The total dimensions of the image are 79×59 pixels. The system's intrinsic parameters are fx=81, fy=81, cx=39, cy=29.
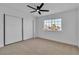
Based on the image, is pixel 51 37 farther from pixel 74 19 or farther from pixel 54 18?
pixel 74 19

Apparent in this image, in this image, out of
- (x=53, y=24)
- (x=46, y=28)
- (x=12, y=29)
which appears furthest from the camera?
(x=46, y=28)

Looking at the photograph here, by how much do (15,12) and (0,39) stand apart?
6.69ft

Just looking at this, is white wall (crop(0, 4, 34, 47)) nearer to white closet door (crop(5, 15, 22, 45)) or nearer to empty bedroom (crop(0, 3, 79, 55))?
empty bedroom (crop(0, 3, 79, 55))

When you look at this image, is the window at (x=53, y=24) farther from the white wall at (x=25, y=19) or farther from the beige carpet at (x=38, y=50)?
the beige carpet at (x=38, y=50)

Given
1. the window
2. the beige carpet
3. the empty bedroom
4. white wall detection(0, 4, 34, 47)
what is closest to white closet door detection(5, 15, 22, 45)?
the empty bedroom

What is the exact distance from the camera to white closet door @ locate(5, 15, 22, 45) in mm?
4687

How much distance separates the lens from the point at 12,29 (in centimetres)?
508

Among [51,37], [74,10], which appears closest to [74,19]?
[74,10]

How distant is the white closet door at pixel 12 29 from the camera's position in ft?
15.4

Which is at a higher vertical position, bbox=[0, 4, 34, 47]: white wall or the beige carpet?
bbox=[0, 4, 34, 47]: white wall

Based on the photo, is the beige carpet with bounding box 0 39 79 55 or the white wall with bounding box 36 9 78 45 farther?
the white wall with bounding box 36 9 78 45

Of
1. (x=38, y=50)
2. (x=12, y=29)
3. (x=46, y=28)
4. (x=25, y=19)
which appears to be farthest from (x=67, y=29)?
(x=12, y=29)

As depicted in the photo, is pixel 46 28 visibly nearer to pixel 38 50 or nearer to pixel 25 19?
pixel 25 19
